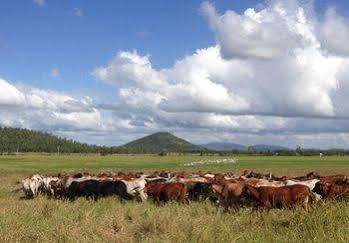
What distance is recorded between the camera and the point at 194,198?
21188 mm

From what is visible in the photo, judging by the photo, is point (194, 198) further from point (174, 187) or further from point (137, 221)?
point (137, 221)

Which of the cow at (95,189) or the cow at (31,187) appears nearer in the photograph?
the cow at (95,189)

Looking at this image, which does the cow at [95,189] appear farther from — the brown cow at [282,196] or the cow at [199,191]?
the brown cow at [282,196]

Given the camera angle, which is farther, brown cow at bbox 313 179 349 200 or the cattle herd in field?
brown cow at bbox 313 179 349 200

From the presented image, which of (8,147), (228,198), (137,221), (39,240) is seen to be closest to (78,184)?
(228,198)

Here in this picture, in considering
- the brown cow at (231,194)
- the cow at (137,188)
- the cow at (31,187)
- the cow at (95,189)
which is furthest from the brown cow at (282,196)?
the cow at (31,187)

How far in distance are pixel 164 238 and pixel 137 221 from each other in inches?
92.1

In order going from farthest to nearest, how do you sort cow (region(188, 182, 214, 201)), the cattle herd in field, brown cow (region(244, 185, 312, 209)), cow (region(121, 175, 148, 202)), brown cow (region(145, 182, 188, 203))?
cow (region(121, 175, 148, 202)) → cow (region(188, 182, 214, 201)) → brown cow (region(145, 182, 188, 203)) → the cattle herd in field → brown cow (region(244, 185, 312, 209))

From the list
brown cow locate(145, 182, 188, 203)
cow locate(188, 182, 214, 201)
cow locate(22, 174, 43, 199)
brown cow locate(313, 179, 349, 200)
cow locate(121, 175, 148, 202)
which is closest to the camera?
brown cow locate(313, 179, 349, 200)

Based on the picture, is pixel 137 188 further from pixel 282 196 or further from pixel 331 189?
pixel 331 189

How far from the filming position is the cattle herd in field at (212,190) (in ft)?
57.7

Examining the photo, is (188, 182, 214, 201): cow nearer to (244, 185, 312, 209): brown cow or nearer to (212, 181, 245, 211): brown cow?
(212, 181, 245, 211): brown cow

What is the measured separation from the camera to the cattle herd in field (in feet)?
57.7

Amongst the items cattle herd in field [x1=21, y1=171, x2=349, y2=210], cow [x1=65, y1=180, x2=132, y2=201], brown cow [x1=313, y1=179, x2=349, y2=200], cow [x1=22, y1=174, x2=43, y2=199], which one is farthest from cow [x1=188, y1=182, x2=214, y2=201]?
cow [x1=22, y1=174, x2=43, y2=199]
